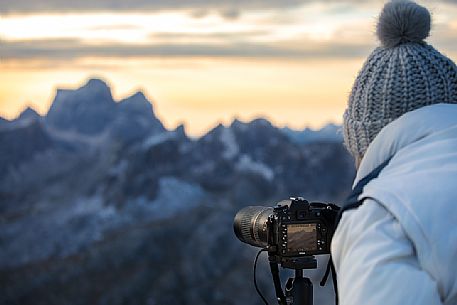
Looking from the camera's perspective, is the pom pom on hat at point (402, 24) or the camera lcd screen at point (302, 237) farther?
the camera lcd screen at point (302, 237)

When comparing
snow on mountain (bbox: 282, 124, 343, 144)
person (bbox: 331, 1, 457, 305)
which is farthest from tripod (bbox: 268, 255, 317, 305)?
snow on mountain (bbox: 282, 124, 343, 144)

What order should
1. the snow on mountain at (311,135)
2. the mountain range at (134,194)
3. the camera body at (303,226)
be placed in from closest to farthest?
the camera body at (303,226) < the mountain range at (134,194) < the snow on mountain at (311,135)

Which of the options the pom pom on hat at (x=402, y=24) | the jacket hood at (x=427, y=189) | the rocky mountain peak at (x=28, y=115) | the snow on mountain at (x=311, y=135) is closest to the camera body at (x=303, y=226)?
the pom pom on hat at (x=402, y=24)

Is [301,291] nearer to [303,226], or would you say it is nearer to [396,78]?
[303,226]

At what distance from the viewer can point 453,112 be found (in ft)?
4.83

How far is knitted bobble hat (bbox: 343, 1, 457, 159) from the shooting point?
63.6 inches

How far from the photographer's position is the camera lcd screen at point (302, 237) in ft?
7.50

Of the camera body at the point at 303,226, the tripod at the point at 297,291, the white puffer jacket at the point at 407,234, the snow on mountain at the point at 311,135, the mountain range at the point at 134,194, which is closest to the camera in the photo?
the white puffer jacket at the point at 407,234

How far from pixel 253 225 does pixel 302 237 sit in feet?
1.15

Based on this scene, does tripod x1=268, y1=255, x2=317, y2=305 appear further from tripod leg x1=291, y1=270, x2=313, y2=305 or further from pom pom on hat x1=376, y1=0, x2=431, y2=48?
pom pom on hat x1=376, y1=0, x2=431, y2=48

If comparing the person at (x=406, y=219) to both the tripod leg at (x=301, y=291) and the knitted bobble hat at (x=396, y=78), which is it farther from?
the tripod leg at (x=301, y=291)

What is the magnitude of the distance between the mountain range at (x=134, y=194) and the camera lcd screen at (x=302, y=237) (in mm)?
78448

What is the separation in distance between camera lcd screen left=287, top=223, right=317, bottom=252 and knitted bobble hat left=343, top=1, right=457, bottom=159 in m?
0.55

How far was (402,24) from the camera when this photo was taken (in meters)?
1.70
